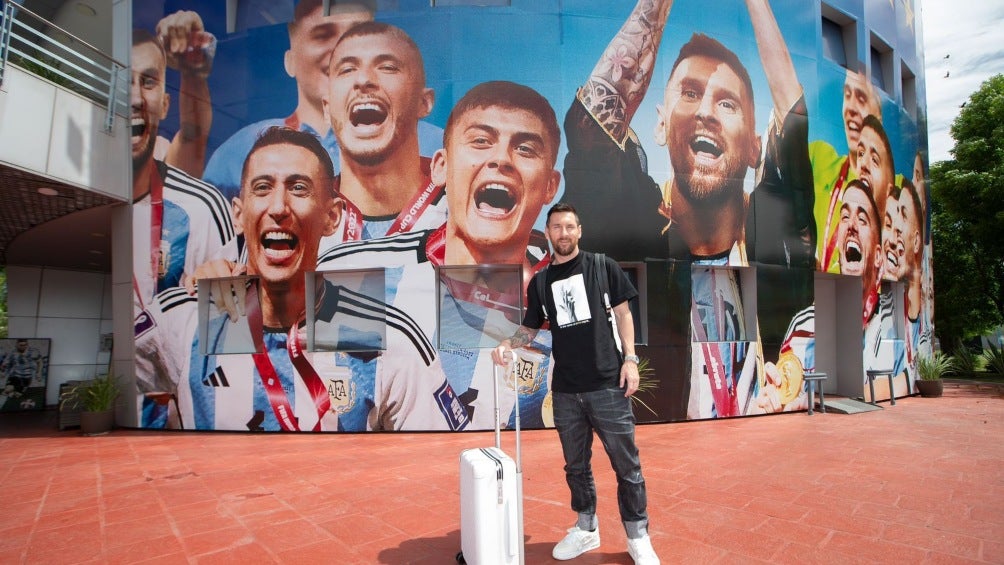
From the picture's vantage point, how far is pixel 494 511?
2555 mm

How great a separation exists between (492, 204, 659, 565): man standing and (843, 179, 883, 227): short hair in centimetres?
908

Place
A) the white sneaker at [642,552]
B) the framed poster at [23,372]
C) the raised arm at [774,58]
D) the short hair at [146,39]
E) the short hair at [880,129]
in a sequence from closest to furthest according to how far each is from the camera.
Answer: the white sneaker at [642,552] < the short hair at [146,39] < the raised arm at [774,58] < the short hair at [880,129] < the framed poster at [23,372]

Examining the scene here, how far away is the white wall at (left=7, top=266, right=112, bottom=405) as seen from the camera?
1209 cm

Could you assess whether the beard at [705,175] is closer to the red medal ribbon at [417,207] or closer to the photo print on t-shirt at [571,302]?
the red medal ribbon at [417,207]

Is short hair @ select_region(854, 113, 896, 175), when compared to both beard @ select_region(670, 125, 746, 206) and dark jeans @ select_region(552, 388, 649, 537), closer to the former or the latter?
beard @ select_region(670, 125, 746, 206)

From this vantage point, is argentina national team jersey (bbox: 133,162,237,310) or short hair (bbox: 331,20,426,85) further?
argentina national team jersey (bbox: 133,162,237,310)

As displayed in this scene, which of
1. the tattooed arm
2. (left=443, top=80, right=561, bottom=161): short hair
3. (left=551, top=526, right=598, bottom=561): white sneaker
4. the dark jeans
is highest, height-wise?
(left=443, top=80, right=561, bottom=161): short hair

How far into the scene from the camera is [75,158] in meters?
7.55

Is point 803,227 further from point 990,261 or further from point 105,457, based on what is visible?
point 990,261

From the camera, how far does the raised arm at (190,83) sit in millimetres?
8211

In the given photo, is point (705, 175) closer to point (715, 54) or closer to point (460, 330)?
point (715, 54)

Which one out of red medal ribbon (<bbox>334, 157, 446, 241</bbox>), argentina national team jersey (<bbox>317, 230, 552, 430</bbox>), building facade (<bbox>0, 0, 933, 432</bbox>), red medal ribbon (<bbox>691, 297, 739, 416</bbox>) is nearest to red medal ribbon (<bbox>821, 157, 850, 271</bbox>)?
building facade (<bbox>0, 0, 933, 432</bbox>)

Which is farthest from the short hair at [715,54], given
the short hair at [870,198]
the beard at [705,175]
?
the short hair at [870,198]

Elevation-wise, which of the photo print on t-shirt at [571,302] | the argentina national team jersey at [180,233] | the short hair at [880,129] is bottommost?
the photo print on t-shirt at [571,302]
